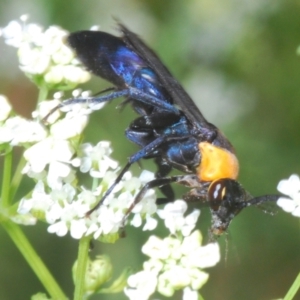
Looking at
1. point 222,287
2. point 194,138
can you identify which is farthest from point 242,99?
point 194,138

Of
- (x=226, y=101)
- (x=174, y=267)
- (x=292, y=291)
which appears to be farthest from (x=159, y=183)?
(x=226, y=101)

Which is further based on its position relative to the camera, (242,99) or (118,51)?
(242,99)

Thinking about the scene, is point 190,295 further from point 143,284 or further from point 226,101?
point 226,101

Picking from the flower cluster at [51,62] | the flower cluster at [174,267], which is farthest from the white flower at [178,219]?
the flower cluster at [51,62]

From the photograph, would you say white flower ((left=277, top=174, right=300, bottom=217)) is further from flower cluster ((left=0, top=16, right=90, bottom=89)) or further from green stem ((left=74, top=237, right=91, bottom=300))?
flower cluster ((left=0, top=16, right=90, bottom=89))

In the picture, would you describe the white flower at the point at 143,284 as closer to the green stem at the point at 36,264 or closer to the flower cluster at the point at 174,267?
the flower cluster at the point at 174,267

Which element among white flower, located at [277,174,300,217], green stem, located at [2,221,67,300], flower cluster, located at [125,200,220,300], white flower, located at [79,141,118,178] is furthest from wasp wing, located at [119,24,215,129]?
green stem, located at [2,221,67,300]

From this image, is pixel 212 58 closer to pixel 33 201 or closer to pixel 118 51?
pixel 118 51
